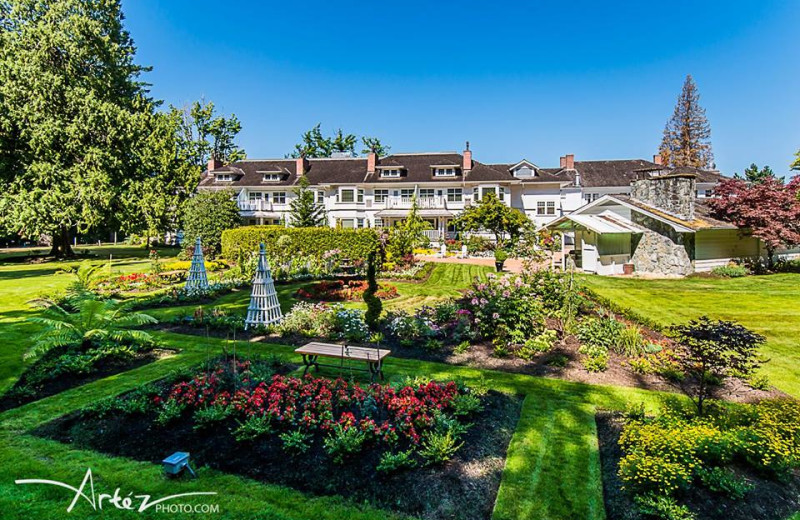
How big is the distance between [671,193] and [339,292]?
18782mm

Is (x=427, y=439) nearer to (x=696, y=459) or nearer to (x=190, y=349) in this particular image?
(x=696, y=459)

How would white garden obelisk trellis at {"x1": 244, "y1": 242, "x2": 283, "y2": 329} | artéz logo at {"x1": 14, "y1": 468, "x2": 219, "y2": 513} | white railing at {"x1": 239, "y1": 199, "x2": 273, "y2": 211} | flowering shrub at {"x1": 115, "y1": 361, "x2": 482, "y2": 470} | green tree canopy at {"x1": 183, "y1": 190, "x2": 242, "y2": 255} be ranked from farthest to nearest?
white railing at {"x1": 239, "y1": 199, "x2": 273, "y2": 211}, green tree canopy at {"x1": 183, "y1": 190, "x2": 242, "y2": 255}, white garden obelisk trellis at {"x1": 244, "y1": 242, "x2": 283, "y2": 329}, flowering shrub at {"x1": 115, "y1": 361, "x2": 482, "y2": 470}, artéz logo at {"x1": 14, "y1": 468, "x2": 219, "y2": 513}

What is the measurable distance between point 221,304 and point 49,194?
21.3 metres

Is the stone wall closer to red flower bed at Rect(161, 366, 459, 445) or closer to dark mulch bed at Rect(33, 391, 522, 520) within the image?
dark mulch bed at Rect(33, 391, 522, 520)

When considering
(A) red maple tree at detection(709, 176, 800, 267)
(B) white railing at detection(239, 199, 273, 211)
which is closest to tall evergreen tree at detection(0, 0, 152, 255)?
(B) white railing at detection(239, 199, 273, 211)

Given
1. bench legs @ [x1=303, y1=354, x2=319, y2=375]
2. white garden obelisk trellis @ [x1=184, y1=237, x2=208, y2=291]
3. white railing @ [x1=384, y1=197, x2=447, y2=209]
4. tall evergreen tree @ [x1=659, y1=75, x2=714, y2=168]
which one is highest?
tall evergreen tree @ [x1=659, y1=75, x2=714, y2=168]

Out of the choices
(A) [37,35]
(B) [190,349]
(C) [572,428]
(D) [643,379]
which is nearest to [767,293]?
(D) [643,379]

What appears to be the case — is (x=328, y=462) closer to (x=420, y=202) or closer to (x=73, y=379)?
(x=73, y=379)

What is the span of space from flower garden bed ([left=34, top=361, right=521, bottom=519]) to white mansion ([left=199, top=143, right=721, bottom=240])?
32301 millimetres

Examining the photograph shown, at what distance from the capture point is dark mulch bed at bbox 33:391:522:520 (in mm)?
4633

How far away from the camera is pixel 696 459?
14.9 ft

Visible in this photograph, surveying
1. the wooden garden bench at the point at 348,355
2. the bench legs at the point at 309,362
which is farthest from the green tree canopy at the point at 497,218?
the bench legs at the point at 309,362

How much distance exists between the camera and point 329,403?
20.6 feet

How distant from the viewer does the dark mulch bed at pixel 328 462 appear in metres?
4.63
